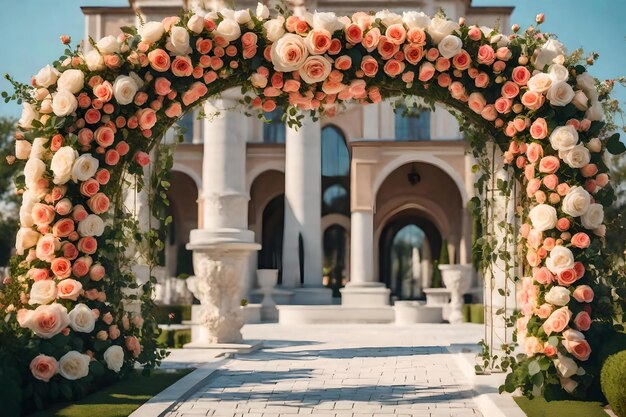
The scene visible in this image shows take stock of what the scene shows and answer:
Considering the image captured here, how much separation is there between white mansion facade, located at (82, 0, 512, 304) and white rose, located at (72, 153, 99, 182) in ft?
58.7

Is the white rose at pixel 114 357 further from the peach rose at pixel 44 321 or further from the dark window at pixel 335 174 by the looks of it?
the dark window at pixel 335 174

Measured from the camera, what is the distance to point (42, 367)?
7.30 meters

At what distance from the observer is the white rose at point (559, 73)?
317 inches

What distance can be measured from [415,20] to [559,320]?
319 cm

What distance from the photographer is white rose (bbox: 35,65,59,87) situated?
827 centimetres

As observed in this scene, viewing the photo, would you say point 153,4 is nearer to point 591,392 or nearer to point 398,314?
point 398,314

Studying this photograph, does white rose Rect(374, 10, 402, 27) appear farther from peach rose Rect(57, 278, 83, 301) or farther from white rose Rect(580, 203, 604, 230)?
peach rose Rect(57, 278, 83, 301)

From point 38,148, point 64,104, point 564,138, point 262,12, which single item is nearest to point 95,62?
point 64,104

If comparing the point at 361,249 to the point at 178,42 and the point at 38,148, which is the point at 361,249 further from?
the point at 38,148

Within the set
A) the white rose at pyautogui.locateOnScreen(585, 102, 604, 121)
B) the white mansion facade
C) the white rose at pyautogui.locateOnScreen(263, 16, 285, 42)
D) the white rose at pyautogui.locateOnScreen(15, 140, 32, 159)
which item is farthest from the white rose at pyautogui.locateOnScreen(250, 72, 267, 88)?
the white mansion facade

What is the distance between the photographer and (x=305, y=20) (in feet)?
27.6

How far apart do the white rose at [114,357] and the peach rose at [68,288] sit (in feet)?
2.16

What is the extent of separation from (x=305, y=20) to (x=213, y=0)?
857 inches

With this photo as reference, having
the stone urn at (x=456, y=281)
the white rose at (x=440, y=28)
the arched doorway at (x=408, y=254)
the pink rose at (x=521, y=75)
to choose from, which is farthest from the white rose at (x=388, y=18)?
the arched doorway at (x=408, y=254)
